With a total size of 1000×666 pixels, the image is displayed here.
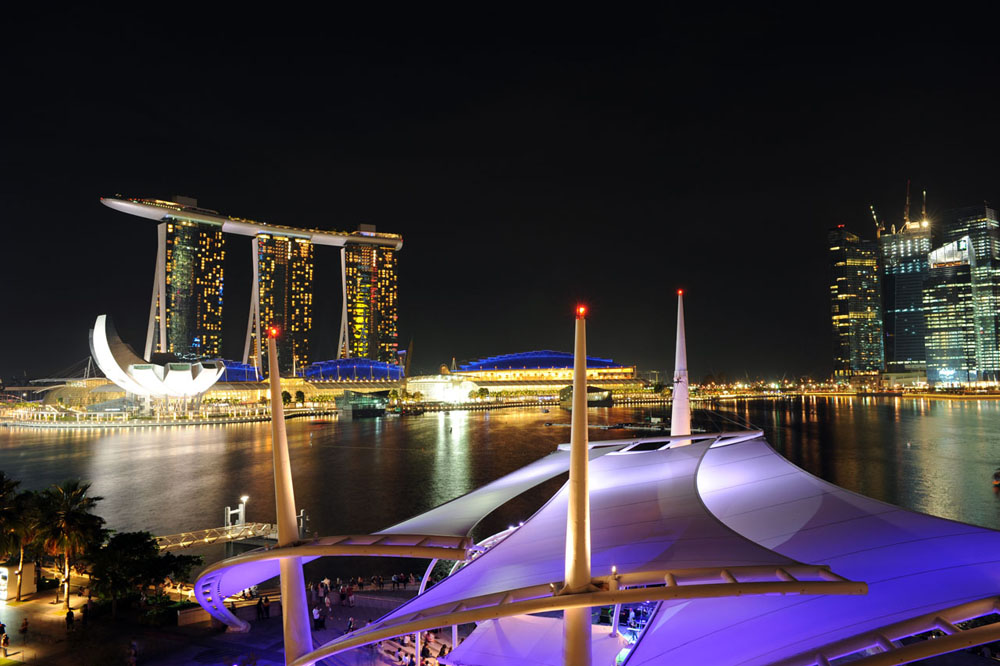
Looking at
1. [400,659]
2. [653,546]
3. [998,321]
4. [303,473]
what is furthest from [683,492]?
[998,321]

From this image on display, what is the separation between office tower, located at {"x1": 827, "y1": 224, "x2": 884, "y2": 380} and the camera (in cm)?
18900

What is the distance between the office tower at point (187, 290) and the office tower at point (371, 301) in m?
32.7

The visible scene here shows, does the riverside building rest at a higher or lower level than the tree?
higher

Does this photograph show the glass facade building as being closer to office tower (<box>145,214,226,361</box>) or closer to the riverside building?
office tower (<box>145,214,226,361</box>)

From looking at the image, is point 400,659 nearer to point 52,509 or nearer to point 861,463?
point 52,509

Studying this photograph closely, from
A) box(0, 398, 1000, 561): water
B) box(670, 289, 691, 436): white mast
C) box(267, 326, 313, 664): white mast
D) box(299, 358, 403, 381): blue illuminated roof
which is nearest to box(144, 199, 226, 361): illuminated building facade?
box(299, 358, 403, 381): blue illuminated roof

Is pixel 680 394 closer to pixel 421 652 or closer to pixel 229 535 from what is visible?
pixel 421 652

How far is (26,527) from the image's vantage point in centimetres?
1480

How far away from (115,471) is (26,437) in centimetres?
3189

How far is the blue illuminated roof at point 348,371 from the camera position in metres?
119

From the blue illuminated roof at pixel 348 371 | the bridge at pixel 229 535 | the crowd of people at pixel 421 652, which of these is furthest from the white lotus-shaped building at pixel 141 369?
the crowd of people at pixel 421 652

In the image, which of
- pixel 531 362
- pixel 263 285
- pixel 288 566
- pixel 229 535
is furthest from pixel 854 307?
pixel 288 566

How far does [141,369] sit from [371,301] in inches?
3485

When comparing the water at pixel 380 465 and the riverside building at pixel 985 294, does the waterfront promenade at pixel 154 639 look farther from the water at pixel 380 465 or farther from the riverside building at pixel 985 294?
the riverside building at pixel 985 294
